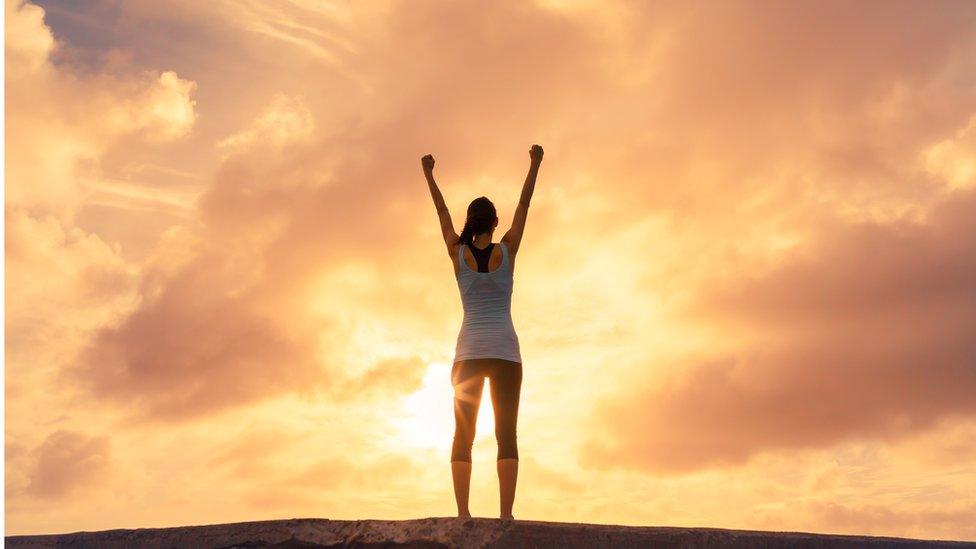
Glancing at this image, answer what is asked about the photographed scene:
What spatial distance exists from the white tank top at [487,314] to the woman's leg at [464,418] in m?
0.11

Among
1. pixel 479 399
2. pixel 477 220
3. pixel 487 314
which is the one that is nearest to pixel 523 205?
pixel 477 220

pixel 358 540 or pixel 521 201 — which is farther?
pixel 521 201

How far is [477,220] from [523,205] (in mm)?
365

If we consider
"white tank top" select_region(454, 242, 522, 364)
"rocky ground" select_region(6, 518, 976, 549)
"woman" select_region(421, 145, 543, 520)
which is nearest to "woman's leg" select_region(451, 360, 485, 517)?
"woman" select_region(421, 145, 543, 520)

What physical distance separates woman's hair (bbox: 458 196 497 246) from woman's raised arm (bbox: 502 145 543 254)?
0.16m

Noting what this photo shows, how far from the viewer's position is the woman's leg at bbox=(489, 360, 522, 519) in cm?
639

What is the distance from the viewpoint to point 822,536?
25.4ft

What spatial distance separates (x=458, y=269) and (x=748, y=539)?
8.92ft

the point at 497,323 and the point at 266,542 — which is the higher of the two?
the point at 497,323

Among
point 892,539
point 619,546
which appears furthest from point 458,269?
point 892,539

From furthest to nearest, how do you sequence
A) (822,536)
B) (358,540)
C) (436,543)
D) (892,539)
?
(892,539) → (822,536) → (358,540) → (436,543)

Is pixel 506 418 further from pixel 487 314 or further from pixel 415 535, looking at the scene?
pixel 415 535

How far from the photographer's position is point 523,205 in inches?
276

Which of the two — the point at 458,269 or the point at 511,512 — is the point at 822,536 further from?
the point at 458,269
